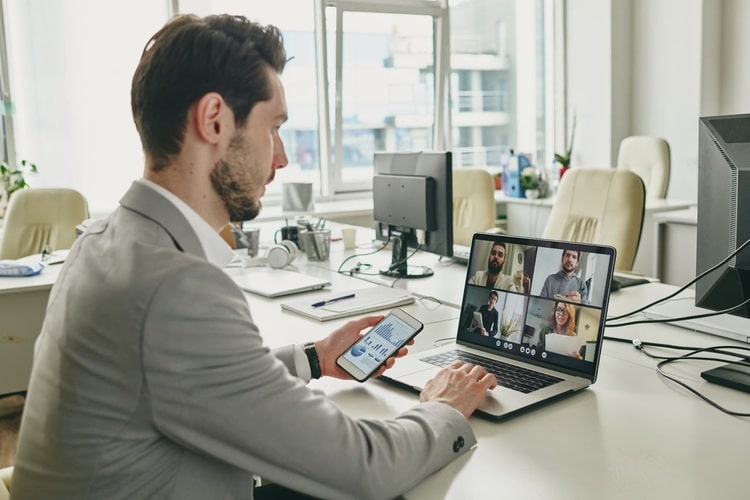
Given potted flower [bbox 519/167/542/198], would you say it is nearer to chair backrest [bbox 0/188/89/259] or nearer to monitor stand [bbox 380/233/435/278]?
monitor stand [bbox 380/233/435/278]

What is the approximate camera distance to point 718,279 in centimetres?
150

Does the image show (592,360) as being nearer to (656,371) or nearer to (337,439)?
(656,371)

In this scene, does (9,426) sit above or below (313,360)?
below

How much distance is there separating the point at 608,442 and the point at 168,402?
0.69 m

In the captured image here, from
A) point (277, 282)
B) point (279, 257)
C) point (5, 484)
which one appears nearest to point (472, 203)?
point (279, 257)

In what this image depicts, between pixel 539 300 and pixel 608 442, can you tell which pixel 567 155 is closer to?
pixel 539 300

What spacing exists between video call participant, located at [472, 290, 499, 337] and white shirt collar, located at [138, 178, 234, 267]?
0.66 m

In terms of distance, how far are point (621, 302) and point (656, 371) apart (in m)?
0.65

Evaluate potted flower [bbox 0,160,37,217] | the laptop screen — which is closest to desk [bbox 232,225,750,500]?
the laptop screen

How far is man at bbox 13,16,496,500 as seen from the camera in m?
0.89

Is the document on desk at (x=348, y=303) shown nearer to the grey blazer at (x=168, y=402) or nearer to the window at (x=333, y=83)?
the grey blazer at (x=168, y=402)

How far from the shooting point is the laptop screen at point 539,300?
→ 1378 millimetres

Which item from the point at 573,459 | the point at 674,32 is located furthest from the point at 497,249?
the point at 674,32

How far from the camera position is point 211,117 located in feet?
3.41
